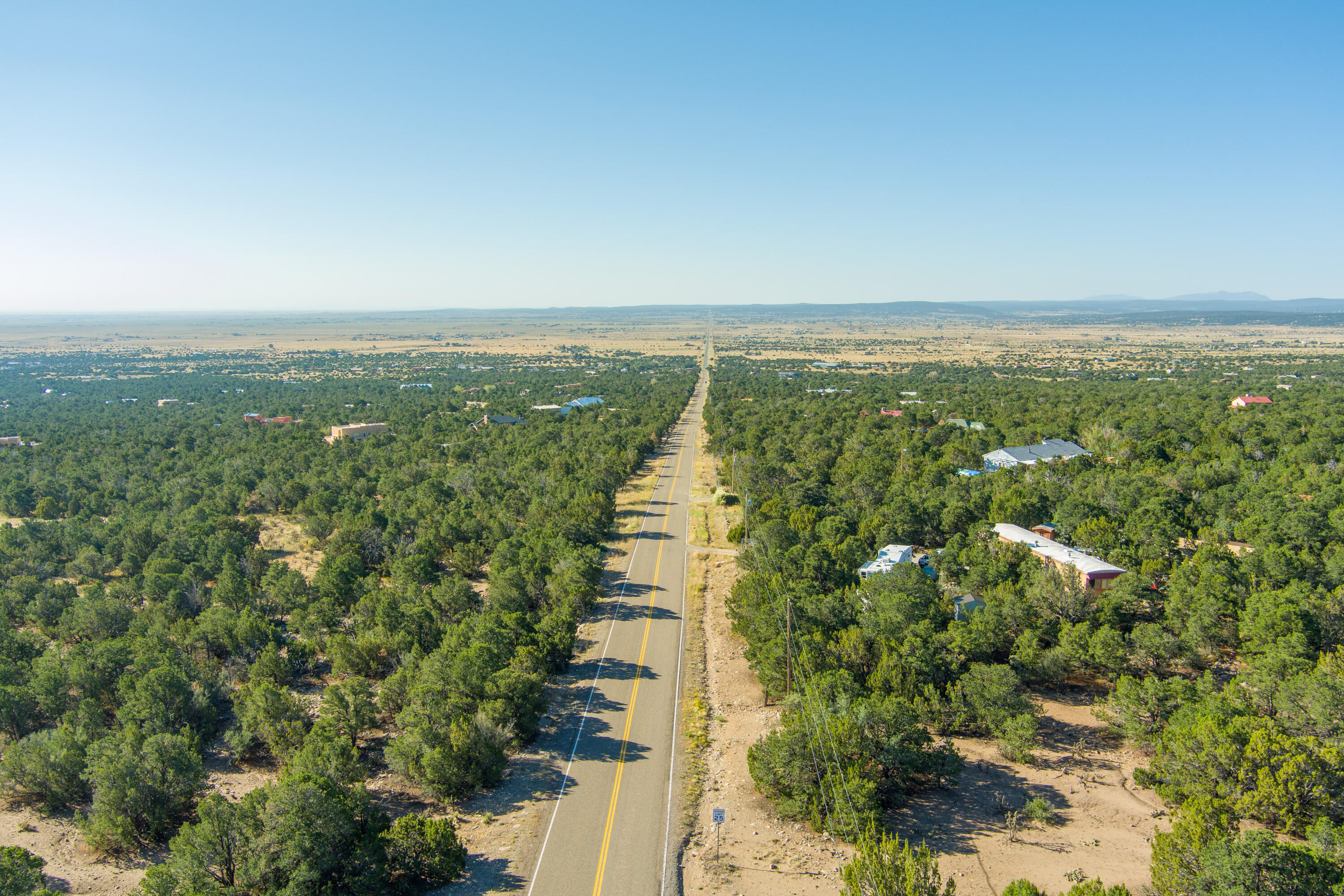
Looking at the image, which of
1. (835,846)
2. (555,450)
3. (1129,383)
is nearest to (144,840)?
(835,846)

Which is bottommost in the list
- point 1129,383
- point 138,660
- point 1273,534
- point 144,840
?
point 144,840

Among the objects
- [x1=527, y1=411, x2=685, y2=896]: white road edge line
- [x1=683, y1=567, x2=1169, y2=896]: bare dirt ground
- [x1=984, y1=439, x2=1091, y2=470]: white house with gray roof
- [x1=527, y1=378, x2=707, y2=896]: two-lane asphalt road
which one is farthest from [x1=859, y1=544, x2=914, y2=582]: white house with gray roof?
[x1=984, y1=439, x2=1091, y2=470]: white house with gray roof

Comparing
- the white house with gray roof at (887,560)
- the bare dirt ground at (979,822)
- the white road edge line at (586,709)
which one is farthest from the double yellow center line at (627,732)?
the white house with gray roof at (887,560)

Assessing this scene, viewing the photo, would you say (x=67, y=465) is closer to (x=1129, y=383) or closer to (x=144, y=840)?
(x=144, y=840)

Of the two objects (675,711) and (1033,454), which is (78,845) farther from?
(1033,454)

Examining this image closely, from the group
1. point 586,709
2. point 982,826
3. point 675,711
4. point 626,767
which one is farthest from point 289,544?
point 982,826

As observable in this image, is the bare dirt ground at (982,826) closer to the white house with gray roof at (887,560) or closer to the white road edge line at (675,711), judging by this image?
the white road edge line at (675,711)
